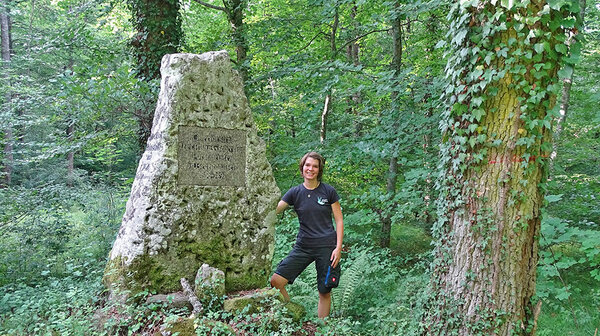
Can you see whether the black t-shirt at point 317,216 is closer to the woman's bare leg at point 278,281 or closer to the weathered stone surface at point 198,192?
the woman's bare leg at point 278,281

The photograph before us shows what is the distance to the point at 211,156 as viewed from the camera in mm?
4496

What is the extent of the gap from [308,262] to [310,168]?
1.08m

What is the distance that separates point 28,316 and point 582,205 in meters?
7.97

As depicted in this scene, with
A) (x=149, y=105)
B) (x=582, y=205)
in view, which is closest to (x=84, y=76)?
(x=149, y=105)

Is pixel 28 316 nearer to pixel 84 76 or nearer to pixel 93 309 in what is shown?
pixel 93 309

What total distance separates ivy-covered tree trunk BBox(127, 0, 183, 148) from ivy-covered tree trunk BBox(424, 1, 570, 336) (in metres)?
5.49

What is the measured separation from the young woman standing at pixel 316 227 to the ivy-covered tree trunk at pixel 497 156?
1222mm

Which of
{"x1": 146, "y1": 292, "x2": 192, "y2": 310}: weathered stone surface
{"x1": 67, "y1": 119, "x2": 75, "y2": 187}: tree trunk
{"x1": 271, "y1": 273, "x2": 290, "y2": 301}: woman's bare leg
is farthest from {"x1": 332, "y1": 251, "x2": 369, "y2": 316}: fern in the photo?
{"x1": 67, "y1": 119, "x2": 75, "y2": 187}: tree trunk

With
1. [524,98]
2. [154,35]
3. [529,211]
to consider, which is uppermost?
[154,35]

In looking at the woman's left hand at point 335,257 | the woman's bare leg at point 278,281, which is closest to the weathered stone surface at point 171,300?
the woman's bare leg at point 278,281

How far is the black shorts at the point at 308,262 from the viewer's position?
4.20 m

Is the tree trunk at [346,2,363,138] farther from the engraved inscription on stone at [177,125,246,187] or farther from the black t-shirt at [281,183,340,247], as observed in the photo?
the black t-shirt at [281,183,340,247]

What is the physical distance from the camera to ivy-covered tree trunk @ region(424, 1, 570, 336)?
305 cm

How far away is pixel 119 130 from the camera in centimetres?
702
